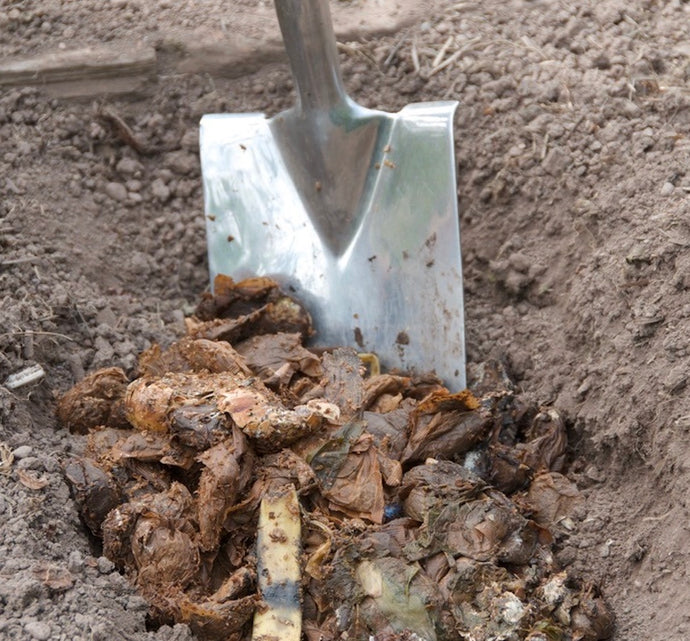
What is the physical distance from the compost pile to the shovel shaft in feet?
2.67

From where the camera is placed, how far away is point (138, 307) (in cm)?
328

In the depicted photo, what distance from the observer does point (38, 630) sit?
6.74ft

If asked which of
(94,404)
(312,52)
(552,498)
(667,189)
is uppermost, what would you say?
(312,52)

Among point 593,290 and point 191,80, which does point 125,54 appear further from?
point 593,290

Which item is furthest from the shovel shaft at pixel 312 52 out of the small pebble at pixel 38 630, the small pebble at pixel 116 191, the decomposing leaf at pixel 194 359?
the small pebble at pixel 38 630

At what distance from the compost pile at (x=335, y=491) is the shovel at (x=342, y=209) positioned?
219mm

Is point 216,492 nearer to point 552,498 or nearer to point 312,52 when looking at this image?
point 552,498

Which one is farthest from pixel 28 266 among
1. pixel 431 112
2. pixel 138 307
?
pixel 431 112

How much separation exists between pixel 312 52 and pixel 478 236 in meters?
0.81

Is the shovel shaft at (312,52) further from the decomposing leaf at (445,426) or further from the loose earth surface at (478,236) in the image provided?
the decomposing leaf at (445,426)

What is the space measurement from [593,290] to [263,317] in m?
1.01

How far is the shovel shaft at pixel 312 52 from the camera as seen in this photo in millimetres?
3033

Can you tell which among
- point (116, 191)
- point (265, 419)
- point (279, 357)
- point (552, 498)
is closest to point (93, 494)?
point (265, 419)

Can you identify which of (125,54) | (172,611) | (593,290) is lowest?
(172,611)
